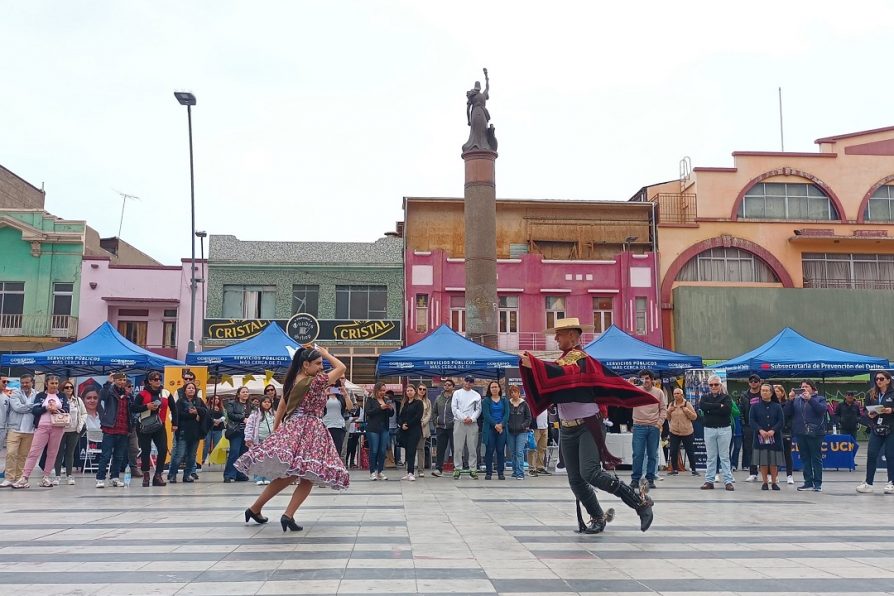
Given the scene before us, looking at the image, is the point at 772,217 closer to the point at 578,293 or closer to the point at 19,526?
the point at 578,293

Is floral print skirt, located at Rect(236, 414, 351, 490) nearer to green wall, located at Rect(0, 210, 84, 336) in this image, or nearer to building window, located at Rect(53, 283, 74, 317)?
green wall, located at Rect(0, 210, 84, 336)

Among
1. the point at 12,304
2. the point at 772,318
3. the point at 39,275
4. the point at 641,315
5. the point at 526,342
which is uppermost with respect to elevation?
the point at 39,275

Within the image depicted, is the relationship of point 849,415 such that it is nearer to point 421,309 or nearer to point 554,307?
point 554,307

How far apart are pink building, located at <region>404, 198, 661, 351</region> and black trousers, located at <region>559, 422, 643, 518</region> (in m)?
30.5

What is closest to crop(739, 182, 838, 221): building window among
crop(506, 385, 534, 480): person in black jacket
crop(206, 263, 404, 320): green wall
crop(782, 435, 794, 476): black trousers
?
crop(206, 263, 404, 320): green wall

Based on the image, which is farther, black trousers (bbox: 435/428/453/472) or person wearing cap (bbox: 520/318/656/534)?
black trousers (bbox: 435/428/453/472)

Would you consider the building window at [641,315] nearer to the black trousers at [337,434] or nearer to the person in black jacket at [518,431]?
the person in black jacket at [518,431]

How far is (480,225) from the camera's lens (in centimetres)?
2517

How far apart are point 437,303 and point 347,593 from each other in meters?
33.7

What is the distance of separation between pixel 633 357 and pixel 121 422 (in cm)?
1107

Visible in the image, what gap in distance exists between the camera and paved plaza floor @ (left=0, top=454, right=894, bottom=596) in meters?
5.85

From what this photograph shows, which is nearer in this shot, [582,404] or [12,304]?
[582,404]

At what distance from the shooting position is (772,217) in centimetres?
4053

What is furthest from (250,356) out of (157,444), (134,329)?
(134,329)
